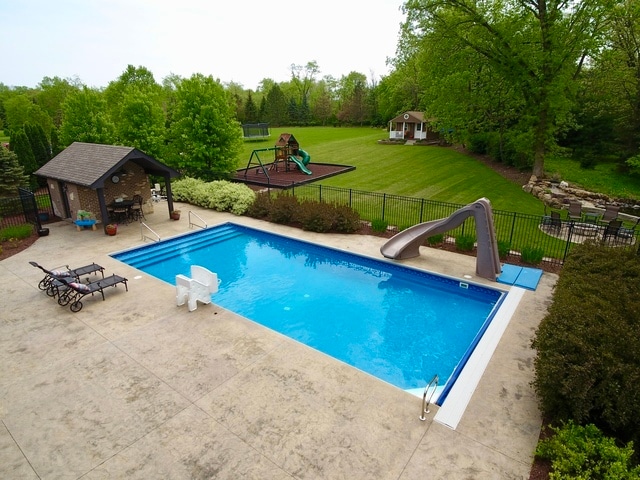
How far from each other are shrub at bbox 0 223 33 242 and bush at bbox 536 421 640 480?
1727cm

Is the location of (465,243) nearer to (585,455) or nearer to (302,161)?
(585,455)

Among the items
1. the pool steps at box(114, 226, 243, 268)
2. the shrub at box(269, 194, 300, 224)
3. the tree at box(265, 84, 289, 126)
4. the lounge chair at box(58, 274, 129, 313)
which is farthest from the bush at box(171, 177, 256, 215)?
the tree at box(265, 84, 289, 126)

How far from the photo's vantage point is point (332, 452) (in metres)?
5.49

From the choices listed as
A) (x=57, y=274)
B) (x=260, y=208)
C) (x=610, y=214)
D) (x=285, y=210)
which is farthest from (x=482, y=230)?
(x=57, y=274)

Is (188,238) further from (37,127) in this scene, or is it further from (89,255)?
(37,127)

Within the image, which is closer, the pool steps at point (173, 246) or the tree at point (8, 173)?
the pool steps at point (173, 246)

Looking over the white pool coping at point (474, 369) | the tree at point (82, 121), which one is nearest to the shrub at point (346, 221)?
the white pool coping at point (474, 369)

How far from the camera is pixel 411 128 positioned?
42438mm

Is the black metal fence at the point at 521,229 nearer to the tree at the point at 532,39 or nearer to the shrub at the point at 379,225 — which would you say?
the shrub at the point at 379,225

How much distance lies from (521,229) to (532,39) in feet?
39.1

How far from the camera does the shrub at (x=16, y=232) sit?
Answer: 14288 millimetres

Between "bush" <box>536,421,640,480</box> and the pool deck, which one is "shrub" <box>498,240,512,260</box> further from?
"bush" <box>536,421,640,480</box>

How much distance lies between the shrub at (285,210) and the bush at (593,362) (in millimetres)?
11493

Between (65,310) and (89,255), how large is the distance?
418cm
